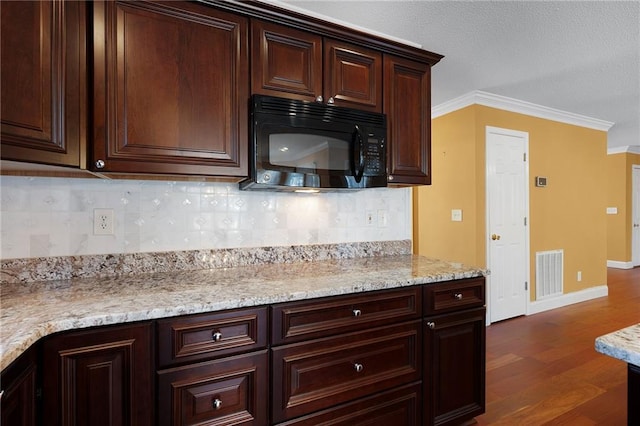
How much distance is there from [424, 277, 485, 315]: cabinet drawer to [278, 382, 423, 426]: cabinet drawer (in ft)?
1.31

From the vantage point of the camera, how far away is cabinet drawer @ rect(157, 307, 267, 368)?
3.67 ft

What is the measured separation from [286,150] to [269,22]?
2.14 ft

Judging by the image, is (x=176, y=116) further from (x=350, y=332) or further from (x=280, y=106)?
(x=350, y=332)

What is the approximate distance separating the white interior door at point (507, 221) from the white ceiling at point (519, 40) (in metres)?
0.57

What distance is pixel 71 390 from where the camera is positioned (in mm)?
1009

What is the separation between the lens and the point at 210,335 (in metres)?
1.18

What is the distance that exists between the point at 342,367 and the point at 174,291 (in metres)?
0.80

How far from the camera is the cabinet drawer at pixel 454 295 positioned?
1.61m

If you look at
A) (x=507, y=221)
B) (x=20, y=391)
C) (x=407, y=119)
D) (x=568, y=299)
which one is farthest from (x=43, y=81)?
(x=568, y=299)

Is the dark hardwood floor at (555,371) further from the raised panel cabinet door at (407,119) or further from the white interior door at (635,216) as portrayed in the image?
the white interior door at (635,216)

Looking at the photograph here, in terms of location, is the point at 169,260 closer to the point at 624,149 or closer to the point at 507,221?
the point at 507,221

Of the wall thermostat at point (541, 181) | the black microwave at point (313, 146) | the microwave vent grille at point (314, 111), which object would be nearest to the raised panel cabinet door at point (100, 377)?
the black microwave at point (313, 146)

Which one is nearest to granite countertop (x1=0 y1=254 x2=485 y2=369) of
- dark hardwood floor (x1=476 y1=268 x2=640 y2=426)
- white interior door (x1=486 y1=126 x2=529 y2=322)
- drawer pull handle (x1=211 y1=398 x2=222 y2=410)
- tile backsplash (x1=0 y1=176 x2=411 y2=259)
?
tile backsplash (x1=0 y1=176 x2=411 y2=259)

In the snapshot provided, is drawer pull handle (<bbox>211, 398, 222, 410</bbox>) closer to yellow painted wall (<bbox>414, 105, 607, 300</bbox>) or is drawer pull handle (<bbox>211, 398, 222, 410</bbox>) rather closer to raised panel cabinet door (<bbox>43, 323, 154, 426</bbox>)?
raised panel cabinet door (<bbox>43, 323, 154, 426</bbox>)
